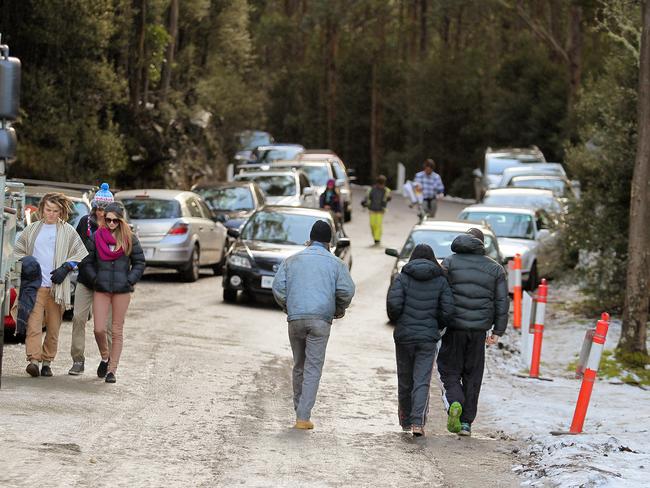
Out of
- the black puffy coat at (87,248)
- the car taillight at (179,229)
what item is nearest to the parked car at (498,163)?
the car taillight at (179,229)

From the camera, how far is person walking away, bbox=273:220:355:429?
37.3 ft

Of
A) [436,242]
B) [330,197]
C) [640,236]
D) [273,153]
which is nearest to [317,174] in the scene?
[330,197]

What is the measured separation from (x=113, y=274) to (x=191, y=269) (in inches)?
457

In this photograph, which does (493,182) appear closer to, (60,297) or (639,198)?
(639,198)

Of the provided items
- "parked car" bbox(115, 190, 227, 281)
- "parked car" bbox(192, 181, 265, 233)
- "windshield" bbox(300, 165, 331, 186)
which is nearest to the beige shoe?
"parked car" bbox(115, 190, 227, 281)

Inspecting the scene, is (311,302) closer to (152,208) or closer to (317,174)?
(152,208)

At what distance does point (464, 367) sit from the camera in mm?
11984

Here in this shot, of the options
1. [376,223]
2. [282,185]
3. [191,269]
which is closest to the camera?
[191,269]

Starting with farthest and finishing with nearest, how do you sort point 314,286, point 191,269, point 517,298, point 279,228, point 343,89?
point 343,89 → point 191,269 → point 279,228 → point 517,298 → point 314,286

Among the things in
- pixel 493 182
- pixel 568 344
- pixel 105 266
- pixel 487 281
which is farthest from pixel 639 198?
pixel 493 182

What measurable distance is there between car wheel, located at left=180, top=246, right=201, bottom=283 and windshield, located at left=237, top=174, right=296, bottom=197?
8.41 m

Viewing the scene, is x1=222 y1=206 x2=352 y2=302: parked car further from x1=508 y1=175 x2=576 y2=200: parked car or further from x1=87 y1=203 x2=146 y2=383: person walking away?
x1=508 y1=175 x2=576 y2=200: parked car

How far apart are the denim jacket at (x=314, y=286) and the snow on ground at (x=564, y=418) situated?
1.96 m

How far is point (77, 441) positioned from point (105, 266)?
10.9ft
